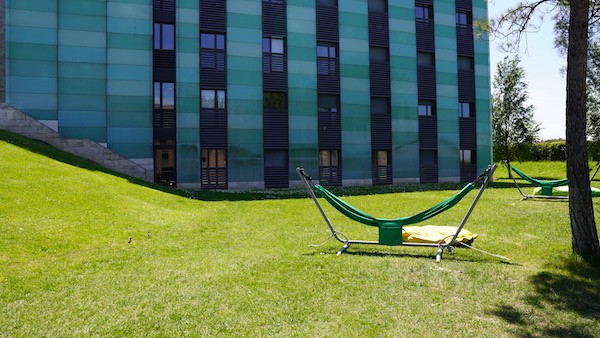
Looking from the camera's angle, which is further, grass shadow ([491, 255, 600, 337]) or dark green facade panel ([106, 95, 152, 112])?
dark green facade panel ([106, 95, 152, 112])

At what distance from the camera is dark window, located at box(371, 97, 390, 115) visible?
93.2ft

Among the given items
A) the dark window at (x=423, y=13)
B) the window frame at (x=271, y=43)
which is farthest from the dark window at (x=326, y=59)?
the dark window at (x=423, y=13)

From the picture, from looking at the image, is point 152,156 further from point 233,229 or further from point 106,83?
point 233,229

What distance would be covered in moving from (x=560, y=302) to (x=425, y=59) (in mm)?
27567

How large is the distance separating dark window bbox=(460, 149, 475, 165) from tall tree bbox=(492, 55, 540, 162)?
1164 centimetres

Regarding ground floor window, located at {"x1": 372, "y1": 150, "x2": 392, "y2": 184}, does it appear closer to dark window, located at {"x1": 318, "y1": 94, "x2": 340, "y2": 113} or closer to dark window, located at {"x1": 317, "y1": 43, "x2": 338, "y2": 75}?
dark window, located at {"x1": 318, "y1": 94, "x2": 340, "y2": 113}

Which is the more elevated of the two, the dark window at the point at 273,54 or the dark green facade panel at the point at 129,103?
the dark window at the point at 273,54

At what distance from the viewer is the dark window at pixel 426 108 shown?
97.1ft

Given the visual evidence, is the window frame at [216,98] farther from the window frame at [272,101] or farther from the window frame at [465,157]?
the window frame at [465,157]

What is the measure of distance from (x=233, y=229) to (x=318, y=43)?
65.0ft

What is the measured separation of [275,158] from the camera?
85.4 feet

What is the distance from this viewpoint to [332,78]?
2714 cm

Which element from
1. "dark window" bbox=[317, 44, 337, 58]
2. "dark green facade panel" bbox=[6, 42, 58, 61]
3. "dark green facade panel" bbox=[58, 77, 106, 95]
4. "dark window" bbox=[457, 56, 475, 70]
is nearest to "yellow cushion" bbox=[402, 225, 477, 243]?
"dark green facade panel" bbox=[58, 77, 106, 95]

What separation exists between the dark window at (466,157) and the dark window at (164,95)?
68.6ft
